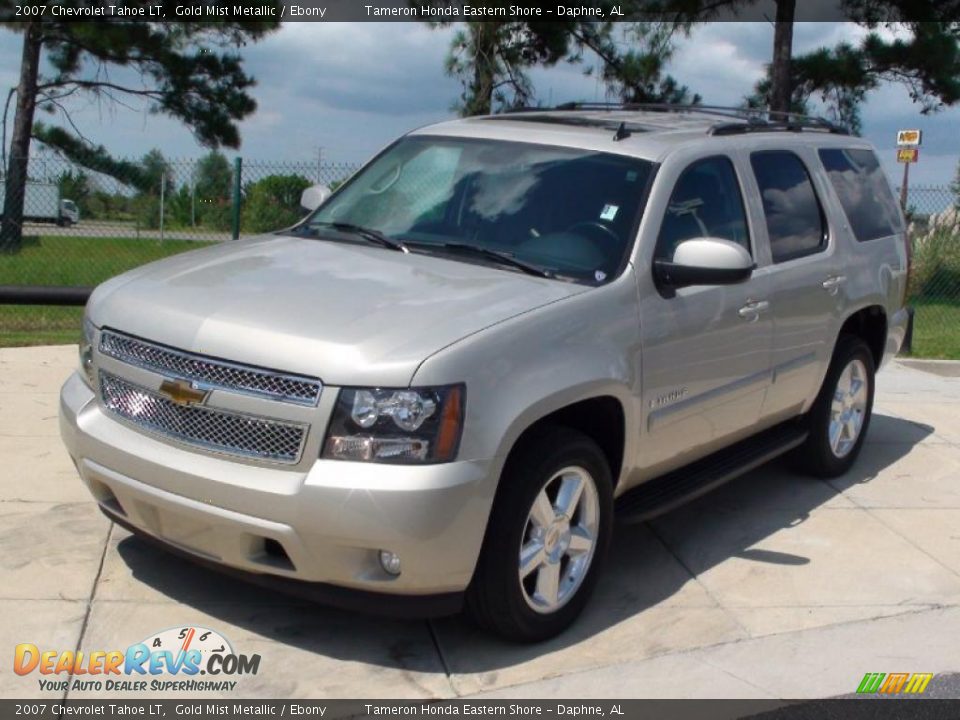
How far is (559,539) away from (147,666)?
1555 millimetres

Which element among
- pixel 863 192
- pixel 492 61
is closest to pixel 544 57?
pixel 492 61

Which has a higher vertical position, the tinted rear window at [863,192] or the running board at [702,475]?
the tinted rear window at [863,192]

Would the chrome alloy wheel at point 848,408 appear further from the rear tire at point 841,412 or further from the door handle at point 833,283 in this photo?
the door handle at point 833,283

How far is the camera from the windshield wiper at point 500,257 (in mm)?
4820

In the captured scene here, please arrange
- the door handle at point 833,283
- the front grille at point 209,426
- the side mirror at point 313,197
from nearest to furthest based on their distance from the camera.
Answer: the front grille at point 209,426 < the side mirror at point 313,197 < the door handle at point 833,283

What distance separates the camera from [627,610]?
5000 millimetres

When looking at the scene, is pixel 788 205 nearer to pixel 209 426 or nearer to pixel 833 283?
pixel 833 283

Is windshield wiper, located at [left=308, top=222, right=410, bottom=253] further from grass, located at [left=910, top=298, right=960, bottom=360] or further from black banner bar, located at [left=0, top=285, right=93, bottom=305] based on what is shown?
grass, located at [left=910, top=298, right=960, bottom=360]

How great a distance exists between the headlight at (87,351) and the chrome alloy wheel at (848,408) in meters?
4.05

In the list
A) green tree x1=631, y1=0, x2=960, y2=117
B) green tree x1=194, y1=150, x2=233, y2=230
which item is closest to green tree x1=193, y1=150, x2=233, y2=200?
green tree x1=194, y1=150, x2=233, y2=230

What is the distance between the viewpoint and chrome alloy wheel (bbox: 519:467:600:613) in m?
4.41

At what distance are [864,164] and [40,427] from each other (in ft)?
16.9

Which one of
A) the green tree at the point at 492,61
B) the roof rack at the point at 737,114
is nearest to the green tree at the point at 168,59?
the green tree at the point at 492,61

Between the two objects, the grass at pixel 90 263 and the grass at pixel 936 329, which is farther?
the grass at pixel 90 263
